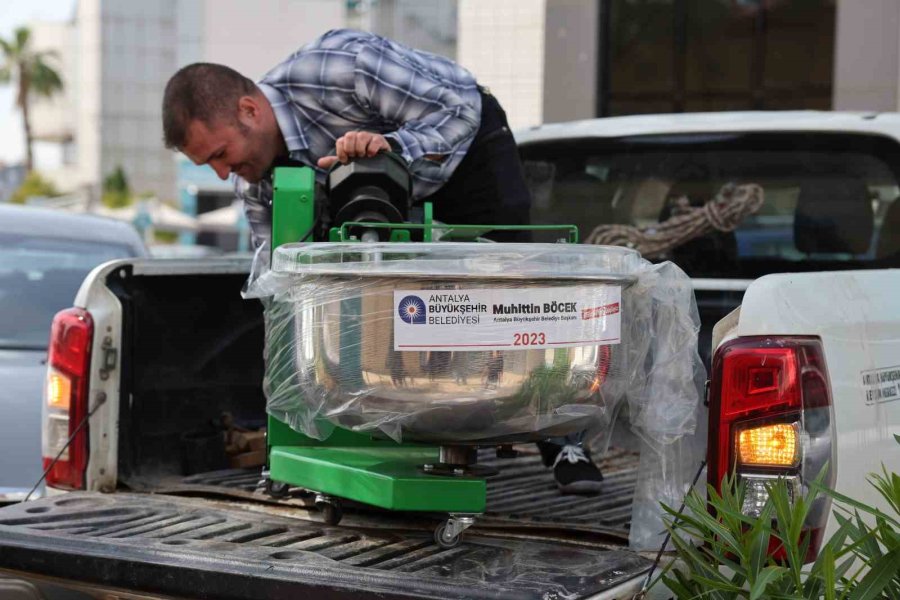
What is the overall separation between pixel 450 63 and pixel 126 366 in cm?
129

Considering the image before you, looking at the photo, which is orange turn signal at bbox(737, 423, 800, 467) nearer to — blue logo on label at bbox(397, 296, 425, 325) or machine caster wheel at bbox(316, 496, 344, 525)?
blue logo on label at bbox(397, 296, 425, 325)

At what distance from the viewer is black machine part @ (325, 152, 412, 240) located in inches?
125

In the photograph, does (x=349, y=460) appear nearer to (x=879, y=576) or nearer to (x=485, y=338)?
(x=485, y=338)

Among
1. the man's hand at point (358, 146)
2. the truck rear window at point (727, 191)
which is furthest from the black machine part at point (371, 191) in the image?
the truck rear window at point (727, 191)

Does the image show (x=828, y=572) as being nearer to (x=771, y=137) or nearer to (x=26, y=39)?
(x=771, y=137)

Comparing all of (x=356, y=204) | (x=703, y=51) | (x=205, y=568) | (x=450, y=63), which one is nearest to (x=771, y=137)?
(x=450, y=63)

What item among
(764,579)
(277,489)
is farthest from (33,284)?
(764,579)

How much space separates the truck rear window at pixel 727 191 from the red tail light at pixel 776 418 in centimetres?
197

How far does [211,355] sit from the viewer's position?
161 inches

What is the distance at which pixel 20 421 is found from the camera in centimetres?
495

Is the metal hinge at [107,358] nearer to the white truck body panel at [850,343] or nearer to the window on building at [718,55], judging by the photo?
the white truck body panel at [850,343]

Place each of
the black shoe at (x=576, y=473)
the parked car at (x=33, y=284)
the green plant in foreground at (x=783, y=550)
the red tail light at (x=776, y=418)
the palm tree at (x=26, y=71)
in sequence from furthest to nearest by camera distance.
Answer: the palm tree at (x=26, y=71) < the parked car at (x=33, y=284) < the black shoe at (x=576, y=473) < the red tail light at (x=776, y=418) < the green plant in foreground at (x=783, y=550)

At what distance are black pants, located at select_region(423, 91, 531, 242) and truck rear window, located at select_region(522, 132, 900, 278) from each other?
947 mm

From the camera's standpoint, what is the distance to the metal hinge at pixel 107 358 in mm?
3641
